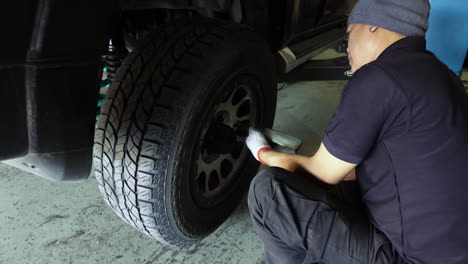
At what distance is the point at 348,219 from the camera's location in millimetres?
→ 1144

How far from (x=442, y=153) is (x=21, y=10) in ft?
3.46

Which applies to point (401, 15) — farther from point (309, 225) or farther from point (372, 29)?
point (309, 225)

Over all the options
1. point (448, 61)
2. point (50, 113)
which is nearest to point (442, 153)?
point (50, 113)

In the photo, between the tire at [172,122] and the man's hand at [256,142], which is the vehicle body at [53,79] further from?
the man's hand at [256,142]

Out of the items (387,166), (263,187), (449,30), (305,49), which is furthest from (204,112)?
(449,30)

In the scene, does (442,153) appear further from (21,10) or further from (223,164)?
(21,10)

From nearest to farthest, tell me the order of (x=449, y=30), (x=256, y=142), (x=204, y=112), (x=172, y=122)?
(x=172, y=122) → (x=204, y=112) → (x=256, y=142) → (x=449, y=30)

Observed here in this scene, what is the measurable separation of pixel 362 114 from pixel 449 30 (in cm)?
237

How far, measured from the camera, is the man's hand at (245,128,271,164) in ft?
4.90

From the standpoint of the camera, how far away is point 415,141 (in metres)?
0.97

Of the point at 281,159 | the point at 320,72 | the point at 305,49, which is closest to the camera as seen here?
the point at 281,159

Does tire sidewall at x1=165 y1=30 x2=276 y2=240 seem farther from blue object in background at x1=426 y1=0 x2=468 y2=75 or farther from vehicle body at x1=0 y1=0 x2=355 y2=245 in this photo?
blue object in background at x1=426 y1=0 x2=468 y2=75

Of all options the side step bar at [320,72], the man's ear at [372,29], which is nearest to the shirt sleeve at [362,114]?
the man's ear at [372,29]

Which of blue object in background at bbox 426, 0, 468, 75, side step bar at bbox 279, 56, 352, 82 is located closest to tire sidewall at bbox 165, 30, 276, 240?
side step bar at bbox 279, 56, 352, 82
